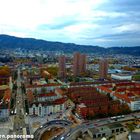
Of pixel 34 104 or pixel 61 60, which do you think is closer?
pixel 34 104

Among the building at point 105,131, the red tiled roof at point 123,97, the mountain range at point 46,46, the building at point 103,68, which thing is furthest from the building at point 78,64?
the mountain range at point 46,46

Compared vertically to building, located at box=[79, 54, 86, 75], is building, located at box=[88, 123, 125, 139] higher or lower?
lower

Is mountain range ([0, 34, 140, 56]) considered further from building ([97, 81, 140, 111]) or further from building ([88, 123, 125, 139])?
building ([88, 123, 125, 139])

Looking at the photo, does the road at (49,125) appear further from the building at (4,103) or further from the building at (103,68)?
the building at (103,68)

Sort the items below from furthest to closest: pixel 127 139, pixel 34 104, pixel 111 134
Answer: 1. pixel 34 104
2. pixel 111 134
3. pixel 127 139

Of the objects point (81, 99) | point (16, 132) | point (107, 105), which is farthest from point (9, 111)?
point (107, 105)

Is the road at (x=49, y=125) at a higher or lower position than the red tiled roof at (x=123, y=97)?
lower

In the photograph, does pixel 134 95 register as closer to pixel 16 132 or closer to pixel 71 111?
pixel 71 111

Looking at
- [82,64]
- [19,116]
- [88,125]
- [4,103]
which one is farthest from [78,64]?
[88,125]

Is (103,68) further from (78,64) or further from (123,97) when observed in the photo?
(123,97)

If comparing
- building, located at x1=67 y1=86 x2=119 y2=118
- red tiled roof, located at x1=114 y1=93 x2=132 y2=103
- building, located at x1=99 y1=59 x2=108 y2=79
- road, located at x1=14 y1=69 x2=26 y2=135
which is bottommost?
road, located at x1=14 y1=69 x2=26 y2=135

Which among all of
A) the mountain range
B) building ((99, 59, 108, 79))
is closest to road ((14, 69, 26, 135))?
building ((99, 59, 108, 79))
